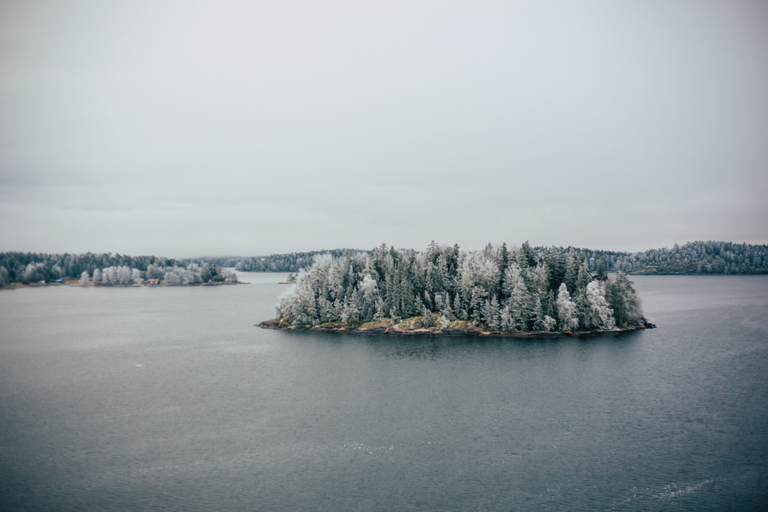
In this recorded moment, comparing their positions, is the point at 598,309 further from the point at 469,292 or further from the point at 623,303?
the point at 469,292

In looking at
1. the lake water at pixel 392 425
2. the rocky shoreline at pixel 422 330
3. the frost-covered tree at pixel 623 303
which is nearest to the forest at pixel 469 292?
the frost-covered tree at pixel 623 303

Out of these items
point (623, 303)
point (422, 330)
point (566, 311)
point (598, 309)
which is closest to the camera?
point (566, 311)

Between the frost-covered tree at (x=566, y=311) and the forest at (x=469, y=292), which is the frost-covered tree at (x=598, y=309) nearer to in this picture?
the forest at (x=469, y=292)

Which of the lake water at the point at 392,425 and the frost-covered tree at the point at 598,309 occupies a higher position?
the frost-covered tree at the point at 598,309

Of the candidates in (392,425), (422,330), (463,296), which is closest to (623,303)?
(463,296)

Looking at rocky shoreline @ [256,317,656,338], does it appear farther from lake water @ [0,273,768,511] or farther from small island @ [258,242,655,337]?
lake water @ [0,273,768,511]

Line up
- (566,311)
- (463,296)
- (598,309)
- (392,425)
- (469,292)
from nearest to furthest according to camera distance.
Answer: (392,425) < (566,311) < (598,309) < (463,296) < (469,292)

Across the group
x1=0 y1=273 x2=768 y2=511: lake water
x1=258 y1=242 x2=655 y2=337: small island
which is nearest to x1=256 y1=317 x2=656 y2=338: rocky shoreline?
x1=258 y1=242 x2=655 y2=337: small island
